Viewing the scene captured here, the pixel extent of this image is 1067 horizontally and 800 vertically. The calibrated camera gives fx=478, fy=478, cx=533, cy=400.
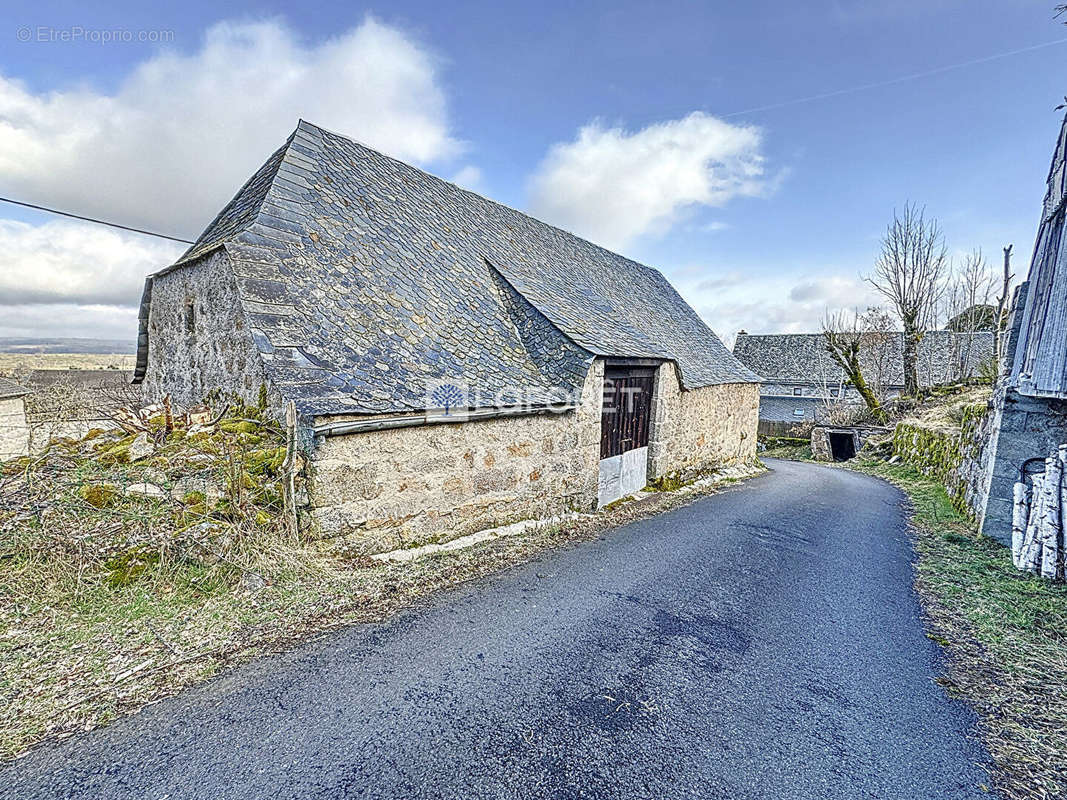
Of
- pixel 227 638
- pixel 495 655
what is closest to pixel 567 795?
pixel 495 655

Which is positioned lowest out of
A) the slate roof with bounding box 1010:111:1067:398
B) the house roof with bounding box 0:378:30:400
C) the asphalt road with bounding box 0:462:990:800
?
the asphalt road with bounding box 0:462:990:800

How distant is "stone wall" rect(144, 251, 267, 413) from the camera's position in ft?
19.2

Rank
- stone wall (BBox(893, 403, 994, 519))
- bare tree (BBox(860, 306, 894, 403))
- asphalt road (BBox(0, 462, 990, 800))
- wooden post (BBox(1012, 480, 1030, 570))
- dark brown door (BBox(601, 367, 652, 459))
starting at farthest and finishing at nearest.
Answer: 1. bare tree (BBox(860, 306, 894, 403))
2. dark brown door (BBox(601, 367, 652, 459))
3. stone wall (BBox(893, 403, 994, 519))
4. wooden post (BBox(1012, 480, 1030, 570))
5. asphalt road (BBox(0, 462, 990, 800))

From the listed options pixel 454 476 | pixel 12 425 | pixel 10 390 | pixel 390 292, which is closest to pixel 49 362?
pixel 10 390

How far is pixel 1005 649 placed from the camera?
13.1 ft

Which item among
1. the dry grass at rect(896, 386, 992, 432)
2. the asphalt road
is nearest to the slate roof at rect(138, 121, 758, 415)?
the asphalt road

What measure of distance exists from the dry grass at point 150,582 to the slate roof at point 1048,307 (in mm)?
7238

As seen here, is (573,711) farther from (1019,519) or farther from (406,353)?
(1019,519)

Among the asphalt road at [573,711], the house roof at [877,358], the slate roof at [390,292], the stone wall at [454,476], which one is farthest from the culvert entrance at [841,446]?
the asphalt road at [573,711]

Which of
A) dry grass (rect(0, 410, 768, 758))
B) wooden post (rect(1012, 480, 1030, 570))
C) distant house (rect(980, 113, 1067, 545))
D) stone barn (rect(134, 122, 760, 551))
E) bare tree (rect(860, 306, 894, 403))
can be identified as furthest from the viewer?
bare tree (rect(860, 306, 894, 403))

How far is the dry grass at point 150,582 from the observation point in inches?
120

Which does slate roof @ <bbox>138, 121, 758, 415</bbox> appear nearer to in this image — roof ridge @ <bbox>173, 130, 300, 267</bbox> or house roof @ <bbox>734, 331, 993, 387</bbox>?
roof ridge @ <bbox>173, 130, 300, 267</bbox>

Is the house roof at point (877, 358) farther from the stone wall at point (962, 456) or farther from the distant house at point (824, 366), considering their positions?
the stone wall at point (962, 456)

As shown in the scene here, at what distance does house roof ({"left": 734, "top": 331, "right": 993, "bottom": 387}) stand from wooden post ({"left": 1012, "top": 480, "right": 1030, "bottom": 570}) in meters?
24.6
